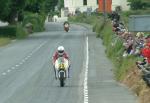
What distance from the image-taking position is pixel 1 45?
63.2 metres

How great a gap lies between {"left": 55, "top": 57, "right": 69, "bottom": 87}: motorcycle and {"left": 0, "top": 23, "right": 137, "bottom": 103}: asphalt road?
0.36 metres

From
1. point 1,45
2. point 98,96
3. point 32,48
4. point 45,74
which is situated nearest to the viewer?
point 98,96

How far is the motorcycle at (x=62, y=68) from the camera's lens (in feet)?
93.0

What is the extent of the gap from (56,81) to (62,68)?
2932 mm

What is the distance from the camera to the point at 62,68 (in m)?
28.7

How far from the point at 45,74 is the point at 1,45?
28.4 m

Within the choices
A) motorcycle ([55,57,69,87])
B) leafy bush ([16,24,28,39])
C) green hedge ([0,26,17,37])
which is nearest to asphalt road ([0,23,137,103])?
motorcycle ([55,57,69,87])

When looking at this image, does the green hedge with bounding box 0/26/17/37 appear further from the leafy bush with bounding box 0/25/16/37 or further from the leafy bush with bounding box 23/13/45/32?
the leafy bush with bounding box 23/13/45/32

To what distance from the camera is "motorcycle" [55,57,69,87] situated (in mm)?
28344

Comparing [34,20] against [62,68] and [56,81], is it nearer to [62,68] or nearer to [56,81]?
[56,81]

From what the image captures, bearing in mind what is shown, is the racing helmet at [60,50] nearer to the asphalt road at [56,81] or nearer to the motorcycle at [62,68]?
the motorcycle at [62,68]

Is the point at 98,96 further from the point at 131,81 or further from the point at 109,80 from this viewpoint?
the point at 109,80

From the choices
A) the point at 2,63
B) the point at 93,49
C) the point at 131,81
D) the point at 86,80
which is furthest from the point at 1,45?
the point at 131,81

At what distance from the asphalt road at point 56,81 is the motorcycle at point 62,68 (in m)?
0.36
